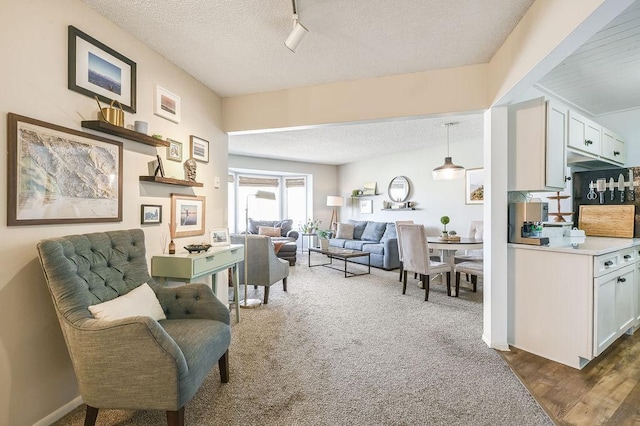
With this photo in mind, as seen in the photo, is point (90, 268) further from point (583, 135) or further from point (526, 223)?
point (583, 135)

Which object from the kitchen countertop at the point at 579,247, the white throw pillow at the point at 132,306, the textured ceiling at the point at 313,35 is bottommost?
the white throw pillow at the point at 132,306

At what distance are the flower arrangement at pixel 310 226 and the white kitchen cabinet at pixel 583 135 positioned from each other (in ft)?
18.2

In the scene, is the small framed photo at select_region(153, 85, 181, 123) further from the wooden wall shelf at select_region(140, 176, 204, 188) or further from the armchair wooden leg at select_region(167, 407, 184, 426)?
the armchair wooden leg at select_region(167, 407, 184, 426)

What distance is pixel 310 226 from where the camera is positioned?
25.5 ft

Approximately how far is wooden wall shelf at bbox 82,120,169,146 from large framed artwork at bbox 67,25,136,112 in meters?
0.21

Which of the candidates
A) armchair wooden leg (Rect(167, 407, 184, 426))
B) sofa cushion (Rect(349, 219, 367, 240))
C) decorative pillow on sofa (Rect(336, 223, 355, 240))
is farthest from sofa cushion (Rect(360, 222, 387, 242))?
armchair wooden leg (Rect(167, 407, 184, 426))

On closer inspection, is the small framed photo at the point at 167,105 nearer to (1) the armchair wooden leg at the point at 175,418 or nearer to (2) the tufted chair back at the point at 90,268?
(2) the tufted chair back at the point at 90,268

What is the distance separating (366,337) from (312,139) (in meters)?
3.75

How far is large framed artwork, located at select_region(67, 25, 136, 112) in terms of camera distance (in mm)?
1759

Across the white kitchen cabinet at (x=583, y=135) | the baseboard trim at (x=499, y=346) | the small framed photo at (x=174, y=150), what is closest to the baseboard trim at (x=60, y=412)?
the small framed photo at (x=174, y=150)

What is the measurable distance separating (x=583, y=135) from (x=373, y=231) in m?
4.30

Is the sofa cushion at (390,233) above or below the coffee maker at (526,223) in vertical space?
below

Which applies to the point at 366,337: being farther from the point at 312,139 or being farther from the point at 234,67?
the point at 312,139

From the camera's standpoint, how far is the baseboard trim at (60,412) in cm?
157
